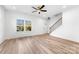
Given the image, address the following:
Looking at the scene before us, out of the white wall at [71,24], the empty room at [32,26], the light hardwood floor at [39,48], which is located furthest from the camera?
the white wall at [71,24]

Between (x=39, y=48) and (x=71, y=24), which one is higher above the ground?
(x=71, y=24)

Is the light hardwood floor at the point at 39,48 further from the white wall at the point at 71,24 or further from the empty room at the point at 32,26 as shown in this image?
the white wall at the point at 71,24

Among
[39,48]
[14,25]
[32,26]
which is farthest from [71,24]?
[14,25]

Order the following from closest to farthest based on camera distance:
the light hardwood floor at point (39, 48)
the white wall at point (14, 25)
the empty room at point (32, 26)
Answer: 1. the light hardwood floor at point (39, 48)
2. the empty room at point (32, 26)
3. the white wall at point (14, 25)

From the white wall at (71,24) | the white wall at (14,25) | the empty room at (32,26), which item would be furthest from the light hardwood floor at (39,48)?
the white wall at (14,25)

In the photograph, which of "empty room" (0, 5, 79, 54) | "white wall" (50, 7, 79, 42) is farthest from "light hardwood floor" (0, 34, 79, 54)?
→ "white wall" (50, 7, 79, 42)

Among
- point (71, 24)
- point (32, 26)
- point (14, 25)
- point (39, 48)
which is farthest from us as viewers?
point (32, 26)

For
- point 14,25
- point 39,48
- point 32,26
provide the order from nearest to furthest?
point 39,48, point 14,25, point 32,26

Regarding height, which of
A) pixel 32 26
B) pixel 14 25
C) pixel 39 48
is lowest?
pixel 39 48

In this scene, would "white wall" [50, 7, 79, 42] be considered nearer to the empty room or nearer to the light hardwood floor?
the empty room

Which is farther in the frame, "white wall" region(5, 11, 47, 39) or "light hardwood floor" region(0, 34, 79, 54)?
"white wall" region(5, 11, 47, 39)

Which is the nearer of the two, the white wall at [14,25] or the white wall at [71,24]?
the white wall at [71,24]

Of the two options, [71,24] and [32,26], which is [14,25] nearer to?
[32,26]

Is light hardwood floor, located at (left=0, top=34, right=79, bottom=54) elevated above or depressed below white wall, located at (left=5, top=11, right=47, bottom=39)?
below
